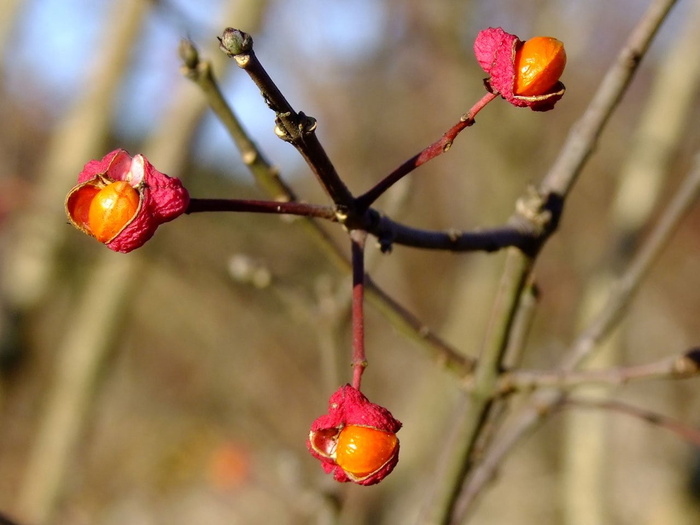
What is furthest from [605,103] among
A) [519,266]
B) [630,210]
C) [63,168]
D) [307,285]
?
[307,285]

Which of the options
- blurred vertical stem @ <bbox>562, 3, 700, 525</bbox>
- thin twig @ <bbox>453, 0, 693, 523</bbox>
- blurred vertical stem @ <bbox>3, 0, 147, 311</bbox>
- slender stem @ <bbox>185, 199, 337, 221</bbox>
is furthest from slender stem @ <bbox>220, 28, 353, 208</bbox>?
blurred vertical stem @ <bbox>3, 0, 147, 311</bbox>

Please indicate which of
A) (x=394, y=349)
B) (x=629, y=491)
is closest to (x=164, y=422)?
(x=394, y=349)

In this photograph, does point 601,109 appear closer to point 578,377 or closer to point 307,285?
point 578,377

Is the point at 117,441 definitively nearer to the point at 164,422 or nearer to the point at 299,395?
the point at 164,422

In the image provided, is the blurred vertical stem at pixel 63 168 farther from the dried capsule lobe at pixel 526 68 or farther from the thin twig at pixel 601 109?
the dried capsule lobe at pixel 526 68

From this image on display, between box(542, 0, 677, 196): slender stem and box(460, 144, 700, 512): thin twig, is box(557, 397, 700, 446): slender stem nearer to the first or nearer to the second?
box(460, 144, 700, 512): thin twig
